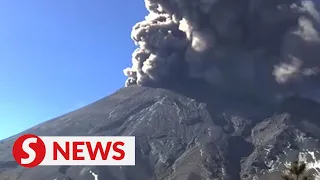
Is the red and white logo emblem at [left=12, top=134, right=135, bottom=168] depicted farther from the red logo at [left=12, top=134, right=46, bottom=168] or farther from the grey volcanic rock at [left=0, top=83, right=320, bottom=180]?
the grey volcanic rock at [left=0, top=83, right=320, bottom=180]

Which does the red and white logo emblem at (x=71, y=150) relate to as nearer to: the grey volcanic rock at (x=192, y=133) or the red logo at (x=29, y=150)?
the red logo at (x=29, y=150)

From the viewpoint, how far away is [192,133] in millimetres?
173875

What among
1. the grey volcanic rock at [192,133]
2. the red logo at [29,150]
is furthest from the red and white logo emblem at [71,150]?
the grey volcanic rock at [192,133]

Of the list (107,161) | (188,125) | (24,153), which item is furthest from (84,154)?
(188,125)

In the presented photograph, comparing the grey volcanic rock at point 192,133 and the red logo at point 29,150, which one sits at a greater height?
the grey volcanic rock at point 192,133

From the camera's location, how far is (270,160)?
158250 mm

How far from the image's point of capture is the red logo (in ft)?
55.7

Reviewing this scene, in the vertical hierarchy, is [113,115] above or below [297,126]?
above

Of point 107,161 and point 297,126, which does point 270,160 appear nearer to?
point 297,126

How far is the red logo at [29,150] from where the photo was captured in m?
17.0

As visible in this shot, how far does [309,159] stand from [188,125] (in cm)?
4627

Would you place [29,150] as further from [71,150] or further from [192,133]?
[192,133]

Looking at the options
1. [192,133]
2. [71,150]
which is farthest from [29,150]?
[192,133]

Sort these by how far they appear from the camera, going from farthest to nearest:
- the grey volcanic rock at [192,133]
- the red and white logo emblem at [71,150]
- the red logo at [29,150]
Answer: the grey volcanic rock at [192,133], the red and white logo emblem at [71,150], the red logo at [29,150]
